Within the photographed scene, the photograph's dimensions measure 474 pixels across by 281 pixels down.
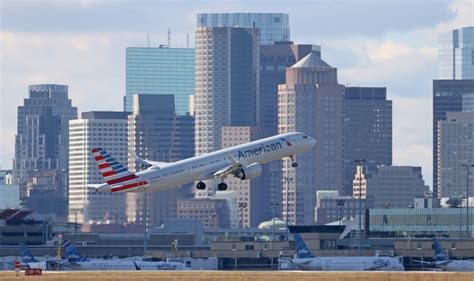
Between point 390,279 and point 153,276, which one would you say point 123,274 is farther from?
point 390,279

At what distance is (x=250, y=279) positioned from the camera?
178 metres

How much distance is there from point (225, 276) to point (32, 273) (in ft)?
65.6

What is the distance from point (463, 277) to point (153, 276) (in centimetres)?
2859

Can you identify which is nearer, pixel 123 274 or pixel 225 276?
pixel 225 276

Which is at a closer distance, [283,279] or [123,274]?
[283,279]

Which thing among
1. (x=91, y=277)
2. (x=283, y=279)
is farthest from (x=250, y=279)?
(x=91, y=277)

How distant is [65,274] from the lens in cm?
19575

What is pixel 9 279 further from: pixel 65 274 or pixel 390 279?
pixel 390 279

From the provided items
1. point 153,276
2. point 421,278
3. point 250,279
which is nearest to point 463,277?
point 421,278

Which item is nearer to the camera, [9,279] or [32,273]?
[9,279]

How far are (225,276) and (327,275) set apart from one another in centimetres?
928

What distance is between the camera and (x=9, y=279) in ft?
593

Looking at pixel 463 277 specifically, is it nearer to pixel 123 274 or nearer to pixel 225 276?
pixel 225 276

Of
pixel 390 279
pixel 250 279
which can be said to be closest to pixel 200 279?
pixel 250 279
